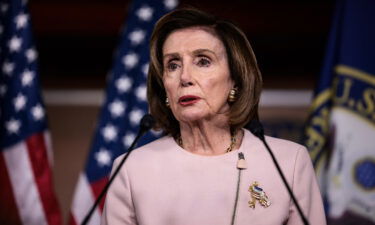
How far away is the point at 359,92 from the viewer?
8.36 ft

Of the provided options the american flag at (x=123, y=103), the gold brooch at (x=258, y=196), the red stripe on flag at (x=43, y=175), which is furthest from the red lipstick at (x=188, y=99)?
the red stripe on flag at (x=43, y=175)

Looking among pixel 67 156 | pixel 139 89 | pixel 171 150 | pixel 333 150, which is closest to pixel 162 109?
pixel 171 150

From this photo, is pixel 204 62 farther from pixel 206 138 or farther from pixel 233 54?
pixel 206 138

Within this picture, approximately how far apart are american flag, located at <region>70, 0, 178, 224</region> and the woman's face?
92 centimetres

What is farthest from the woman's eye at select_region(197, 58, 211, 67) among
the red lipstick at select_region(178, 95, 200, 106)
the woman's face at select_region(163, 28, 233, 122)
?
the red lipstick at select_region(178, 95, 200, 106)

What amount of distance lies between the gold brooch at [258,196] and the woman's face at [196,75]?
249mm

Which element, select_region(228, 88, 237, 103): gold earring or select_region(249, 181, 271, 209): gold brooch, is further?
select_region(228, 88, 237, 103): gold earring

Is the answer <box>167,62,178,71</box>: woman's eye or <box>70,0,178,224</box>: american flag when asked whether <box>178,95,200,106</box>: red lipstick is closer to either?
<box>167,62,178,71</box>: woman's eye

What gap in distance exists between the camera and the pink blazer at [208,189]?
4.66ft

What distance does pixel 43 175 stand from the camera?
2.42 meters

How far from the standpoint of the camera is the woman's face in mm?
1482

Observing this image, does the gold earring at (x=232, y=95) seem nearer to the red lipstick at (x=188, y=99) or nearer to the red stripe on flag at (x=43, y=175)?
the red lipstick at (x=188, y=99)

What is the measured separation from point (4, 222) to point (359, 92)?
1803 millimetres

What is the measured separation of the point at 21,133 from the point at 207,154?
123cm
